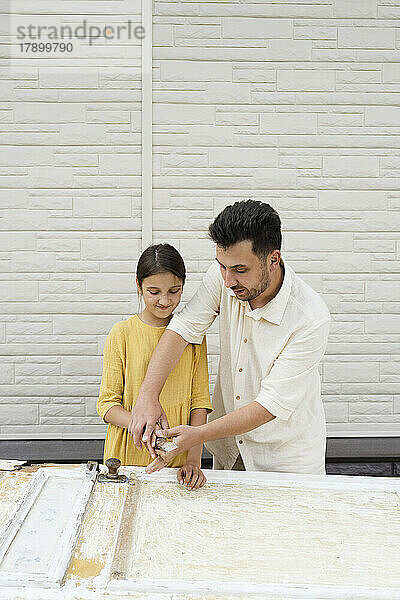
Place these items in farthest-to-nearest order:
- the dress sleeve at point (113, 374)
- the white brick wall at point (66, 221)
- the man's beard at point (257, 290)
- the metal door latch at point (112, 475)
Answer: the white brick wall at point (66, 221)
the dress sleeve at point (113, 374)
the man's beard at point (257, 290)
the metal door latch at point (112, 475)

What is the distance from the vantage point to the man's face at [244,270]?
1735 mm

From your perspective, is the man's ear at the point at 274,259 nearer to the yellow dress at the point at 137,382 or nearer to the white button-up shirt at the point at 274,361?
the white button-up shirt at the point at 274,361

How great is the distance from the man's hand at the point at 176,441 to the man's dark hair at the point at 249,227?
478 millimetres

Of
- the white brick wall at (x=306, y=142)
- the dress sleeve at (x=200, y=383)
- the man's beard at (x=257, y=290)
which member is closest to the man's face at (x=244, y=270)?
the man's beard at (x=257, y=290)

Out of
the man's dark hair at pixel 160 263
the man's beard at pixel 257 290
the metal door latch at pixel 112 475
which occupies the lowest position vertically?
the metal door latch at pixel 112 475

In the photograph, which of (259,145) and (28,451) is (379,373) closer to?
(259,145)

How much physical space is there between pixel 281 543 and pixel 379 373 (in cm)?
150

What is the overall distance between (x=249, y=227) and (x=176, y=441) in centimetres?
57

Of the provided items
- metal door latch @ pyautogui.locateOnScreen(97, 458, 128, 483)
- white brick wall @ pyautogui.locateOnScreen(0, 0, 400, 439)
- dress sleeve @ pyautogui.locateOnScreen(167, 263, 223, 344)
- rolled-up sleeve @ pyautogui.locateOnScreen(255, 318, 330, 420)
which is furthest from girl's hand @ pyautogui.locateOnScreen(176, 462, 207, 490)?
white brick wall @ pyautogui.locateOnScreen(0, 0, 400, 439)

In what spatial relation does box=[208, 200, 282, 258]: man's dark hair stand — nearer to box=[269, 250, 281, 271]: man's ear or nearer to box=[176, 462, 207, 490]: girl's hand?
box=[269, 250, 281, 271]: man's ear

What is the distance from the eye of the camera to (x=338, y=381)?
2770 mm

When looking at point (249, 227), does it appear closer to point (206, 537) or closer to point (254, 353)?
point (254, 353)

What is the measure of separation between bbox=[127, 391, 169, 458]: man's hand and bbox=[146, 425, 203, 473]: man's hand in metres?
0.03

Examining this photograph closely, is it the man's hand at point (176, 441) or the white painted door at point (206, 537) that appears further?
the man's hand at point (176, 441)
